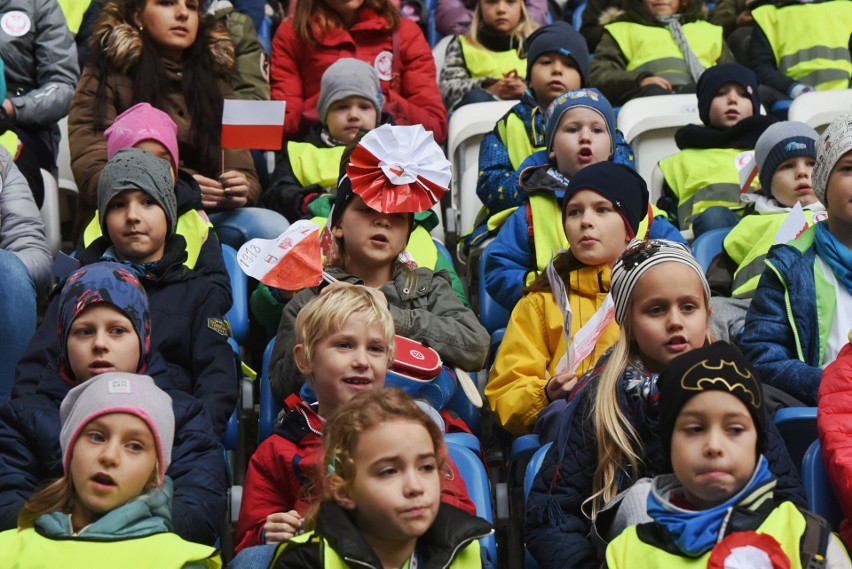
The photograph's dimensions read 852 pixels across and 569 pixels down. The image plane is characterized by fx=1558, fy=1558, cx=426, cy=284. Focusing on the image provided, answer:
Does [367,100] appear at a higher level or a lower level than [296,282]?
higher

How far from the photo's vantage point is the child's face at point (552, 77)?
245 inches

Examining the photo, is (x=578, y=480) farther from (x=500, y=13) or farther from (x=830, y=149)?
(x=500, y=13)

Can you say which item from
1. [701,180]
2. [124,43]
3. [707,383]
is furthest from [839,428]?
[124,43]

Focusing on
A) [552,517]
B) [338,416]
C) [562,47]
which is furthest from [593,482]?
[562,47]

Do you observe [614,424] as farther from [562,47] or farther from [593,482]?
[562,47]

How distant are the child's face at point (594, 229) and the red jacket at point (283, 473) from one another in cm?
111

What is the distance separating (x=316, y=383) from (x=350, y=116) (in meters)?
2.15

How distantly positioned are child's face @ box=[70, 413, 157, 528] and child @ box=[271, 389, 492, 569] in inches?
16.9

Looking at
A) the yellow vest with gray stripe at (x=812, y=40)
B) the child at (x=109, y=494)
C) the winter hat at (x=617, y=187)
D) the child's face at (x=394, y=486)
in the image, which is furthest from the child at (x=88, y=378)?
the yellow vest with gray stripe at (x=812, y=40)

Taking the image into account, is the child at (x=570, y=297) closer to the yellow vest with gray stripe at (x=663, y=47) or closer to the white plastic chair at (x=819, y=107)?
the white plastic chair at (x=819, y=107)

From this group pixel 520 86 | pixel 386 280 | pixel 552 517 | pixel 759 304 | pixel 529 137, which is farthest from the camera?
pixel 520 86

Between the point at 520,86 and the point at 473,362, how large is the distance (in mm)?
2692

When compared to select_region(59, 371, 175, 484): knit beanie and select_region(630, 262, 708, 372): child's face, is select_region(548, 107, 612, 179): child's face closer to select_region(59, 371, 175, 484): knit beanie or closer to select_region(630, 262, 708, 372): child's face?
select_region(630, 262, 708, 372): child's face

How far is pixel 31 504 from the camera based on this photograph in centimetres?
355
